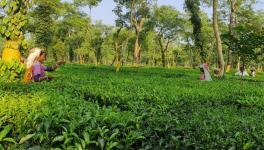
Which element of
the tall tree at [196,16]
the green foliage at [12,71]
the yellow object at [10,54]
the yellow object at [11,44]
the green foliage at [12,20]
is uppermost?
the tall tree at [196,16]

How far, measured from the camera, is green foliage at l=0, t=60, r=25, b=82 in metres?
13.2

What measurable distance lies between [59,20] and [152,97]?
276 ft

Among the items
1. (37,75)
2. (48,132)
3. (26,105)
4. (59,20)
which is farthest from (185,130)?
(59,20)

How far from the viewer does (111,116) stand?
5.64 m

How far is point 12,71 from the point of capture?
1347 centimetres

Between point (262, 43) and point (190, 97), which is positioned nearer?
point (190, 97)

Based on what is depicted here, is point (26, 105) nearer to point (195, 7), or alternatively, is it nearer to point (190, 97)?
point (190, 97)

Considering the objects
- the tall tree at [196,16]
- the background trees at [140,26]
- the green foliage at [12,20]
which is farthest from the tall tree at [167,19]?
the green foliage at [12,20]

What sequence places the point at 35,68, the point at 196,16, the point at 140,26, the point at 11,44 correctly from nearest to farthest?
the point at 35,68
the point at 11,44
the point at 196,16
the point at 140,26

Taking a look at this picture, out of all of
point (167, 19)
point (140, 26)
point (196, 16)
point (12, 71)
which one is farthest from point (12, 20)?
point (167, 19)

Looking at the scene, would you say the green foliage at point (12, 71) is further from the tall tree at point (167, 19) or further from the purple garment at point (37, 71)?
the tall tree at point (167, 19)

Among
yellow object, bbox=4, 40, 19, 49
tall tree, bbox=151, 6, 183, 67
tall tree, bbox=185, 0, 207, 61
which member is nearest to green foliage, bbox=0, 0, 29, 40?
yellow object, bbox=4, 40, 19, 49

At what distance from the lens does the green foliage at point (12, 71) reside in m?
13.2

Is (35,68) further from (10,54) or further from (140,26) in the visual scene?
(140,26)
